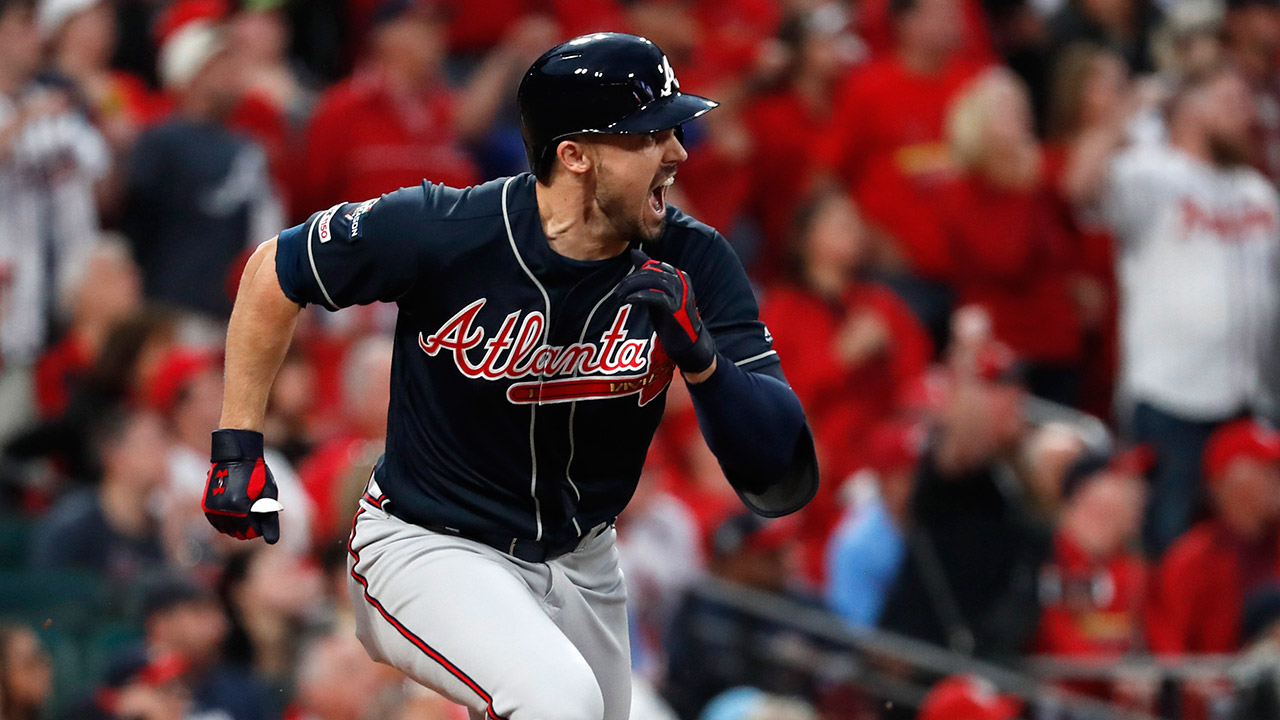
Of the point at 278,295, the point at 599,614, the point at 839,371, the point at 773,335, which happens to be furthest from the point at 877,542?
the point at 278,295

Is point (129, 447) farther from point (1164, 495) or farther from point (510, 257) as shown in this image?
point (1164, 495)

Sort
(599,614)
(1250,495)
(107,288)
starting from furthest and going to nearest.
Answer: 1. (1250,495)
2. (107,288)
3. (599,614)

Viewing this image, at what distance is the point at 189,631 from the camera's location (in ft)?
20.5

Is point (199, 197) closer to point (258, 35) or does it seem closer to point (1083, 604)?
point (258, 35)

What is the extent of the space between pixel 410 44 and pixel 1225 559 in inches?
164

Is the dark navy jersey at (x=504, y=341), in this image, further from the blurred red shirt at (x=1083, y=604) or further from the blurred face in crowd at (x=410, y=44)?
the blurred face in crowd at (x=410, y=44)

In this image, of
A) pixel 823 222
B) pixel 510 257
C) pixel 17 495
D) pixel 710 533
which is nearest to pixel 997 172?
pixel 823 222

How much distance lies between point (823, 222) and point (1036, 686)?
95.1 inches

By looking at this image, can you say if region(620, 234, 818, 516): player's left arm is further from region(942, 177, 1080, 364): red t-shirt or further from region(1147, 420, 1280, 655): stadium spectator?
region(942, 177, 1080, 364): red t-shirt

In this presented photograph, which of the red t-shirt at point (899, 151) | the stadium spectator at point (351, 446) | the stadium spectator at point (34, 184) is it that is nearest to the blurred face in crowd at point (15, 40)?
the stadium spectator at point (34, 184)

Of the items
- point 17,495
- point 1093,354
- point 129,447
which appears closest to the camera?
point 129,447

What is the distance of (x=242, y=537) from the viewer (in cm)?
394

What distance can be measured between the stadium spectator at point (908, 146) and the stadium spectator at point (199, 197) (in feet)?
9.56

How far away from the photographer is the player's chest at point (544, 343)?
3.80 meters
